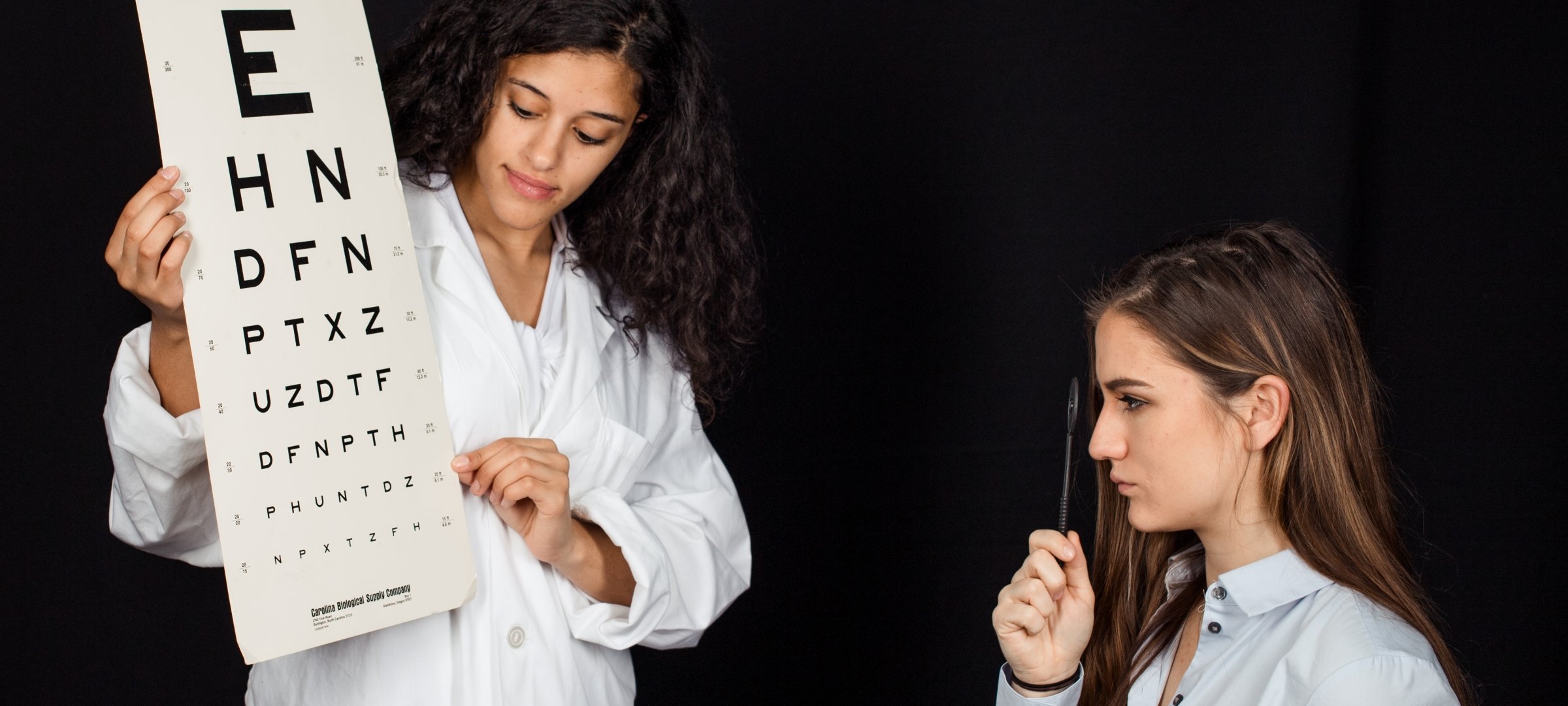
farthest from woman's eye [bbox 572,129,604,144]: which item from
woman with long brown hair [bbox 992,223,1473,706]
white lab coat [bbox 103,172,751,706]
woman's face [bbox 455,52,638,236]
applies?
woman with long brown hair [bbox 992,223,1473,706]

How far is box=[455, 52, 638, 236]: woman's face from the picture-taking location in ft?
4.79

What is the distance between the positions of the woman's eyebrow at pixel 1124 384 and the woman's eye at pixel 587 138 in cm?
66

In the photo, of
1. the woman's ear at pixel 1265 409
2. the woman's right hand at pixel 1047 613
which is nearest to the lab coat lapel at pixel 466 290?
the woman's right hand at pixel 1047 613

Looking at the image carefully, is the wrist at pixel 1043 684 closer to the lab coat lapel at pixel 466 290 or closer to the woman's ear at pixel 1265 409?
the woman's ear at pixel 1265 409

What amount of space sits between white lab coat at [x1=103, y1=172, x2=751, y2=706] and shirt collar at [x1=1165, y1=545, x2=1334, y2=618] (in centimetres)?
64

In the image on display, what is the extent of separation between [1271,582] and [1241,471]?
0.39 feet

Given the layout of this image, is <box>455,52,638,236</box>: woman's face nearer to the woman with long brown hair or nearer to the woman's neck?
the woman with long brown hair

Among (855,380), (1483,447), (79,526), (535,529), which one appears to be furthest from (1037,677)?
(79,526)

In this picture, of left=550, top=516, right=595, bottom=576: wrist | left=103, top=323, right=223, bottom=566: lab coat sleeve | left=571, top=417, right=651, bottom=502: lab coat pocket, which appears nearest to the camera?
left=103, top=323, right=223, bottom=566: lab coat sleeve

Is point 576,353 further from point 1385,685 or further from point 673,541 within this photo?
point 1385,685

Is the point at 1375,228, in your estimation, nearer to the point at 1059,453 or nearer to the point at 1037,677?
the point at 1059,453

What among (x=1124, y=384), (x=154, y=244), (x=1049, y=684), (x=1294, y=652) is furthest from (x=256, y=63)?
(x=1294, y=652)

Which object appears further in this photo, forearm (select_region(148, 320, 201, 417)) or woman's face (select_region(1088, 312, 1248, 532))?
woman's face (select_region(1088, 312, 1248, 532))

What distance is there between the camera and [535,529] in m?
1.38
